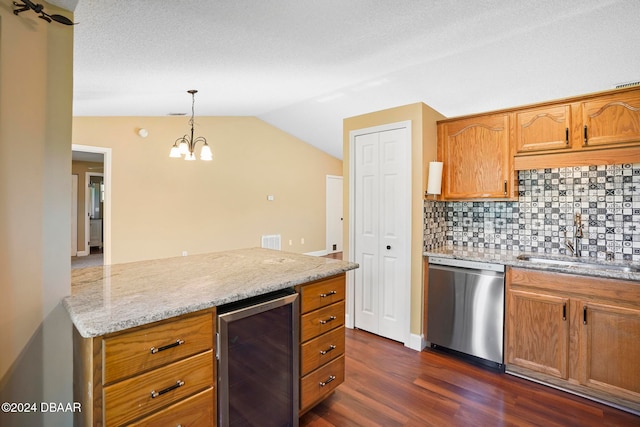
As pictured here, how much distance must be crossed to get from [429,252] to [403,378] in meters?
1.09

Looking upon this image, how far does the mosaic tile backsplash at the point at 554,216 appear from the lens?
95.3 inches

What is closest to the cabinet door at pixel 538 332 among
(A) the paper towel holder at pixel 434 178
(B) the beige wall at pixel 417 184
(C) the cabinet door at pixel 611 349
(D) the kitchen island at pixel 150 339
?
(C) the cabinet door at pixel 611 349

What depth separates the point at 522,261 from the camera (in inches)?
93.7

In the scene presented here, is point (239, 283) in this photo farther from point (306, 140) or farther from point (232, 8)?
point (306, 140)

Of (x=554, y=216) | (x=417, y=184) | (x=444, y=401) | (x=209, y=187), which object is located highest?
(x=209, y=187)

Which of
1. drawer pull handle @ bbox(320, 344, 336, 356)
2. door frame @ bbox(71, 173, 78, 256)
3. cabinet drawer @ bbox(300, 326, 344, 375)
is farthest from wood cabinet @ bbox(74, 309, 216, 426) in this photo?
door frame @ bbox(71, 173, 78, 256)

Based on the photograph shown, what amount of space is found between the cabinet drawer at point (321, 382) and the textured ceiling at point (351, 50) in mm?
2259

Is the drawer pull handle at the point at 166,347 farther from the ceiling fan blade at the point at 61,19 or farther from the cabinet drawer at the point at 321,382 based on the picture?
the ceiling fan blade at the point at 61,19

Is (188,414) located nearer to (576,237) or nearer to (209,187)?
(576,237)

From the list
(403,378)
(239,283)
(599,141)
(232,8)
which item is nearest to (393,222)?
(403,378)

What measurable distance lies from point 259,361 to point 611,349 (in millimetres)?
2289

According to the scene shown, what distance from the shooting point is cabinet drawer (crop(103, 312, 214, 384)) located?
44.0 inches

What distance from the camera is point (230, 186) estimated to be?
19.2ft

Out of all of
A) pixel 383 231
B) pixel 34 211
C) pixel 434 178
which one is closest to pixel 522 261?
pixel 434 178
